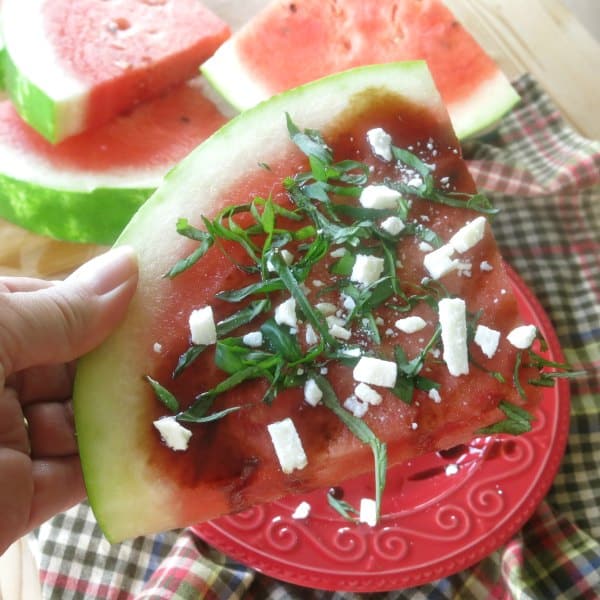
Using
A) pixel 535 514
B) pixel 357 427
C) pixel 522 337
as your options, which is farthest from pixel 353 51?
pixel 535 514

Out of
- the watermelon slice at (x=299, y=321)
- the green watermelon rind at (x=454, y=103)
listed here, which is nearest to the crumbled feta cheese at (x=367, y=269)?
the watermelon slice at (x=299, y=321)

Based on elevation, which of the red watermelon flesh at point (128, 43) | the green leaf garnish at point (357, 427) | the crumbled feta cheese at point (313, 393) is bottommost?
the green leaf garnish at point (357, 427)

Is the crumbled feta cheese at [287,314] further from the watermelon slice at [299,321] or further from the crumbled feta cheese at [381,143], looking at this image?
the crumbled feta cheese at [381,143]

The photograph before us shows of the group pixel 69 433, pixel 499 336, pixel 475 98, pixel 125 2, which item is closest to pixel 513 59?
pixel 475 98

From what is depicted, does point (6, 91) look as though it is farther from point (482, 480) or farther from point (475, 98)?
point (482, 480)

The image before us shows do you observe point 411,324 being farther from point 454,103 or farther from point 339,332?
point 454,103

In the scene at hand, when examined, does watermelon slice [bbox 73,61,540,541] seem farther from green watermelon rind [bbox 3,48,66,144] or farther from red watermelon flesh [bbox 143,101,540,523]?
green watermelon rind [bbox 3,48,66,144]
